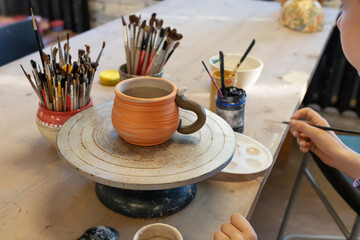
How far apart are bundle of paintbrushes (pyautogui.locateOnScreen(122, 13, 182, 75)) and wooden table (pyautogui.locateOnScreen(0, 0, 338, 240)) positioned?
0.55 ft

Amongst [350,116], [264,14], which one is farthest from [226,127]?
[350,116]

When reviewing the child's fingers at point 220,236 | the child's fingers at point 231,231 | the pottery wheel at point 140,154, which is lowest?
the child's fingers at point 220,236

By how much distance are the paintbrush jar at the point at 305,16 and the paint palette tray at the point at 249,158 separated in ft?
3.51

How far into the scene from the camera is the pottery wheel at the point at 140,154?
2.10 ft

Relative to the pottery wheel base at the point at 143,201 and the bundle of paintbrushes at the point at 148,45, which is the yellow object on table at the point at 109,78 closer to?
the bundle of paintbrushes at the point at 148,45

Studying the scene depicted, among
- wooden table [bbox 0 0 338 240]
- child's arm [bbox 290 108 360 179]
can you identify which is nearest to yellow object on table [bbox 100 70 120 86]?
wooden table [bbox 0 0 338 240]

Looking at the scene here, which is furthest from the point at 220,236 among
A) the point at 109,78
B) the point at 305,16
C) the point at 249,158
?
the point at 305,16

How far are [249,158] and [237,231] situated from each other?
0.95 ft

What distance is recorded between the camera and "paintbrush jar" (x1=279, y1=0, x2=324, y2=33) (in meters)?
1.79

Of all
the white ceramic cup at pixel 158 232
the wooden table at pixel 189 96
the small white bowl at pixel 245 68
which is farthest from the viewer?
the small white bowl at pixel 245 68

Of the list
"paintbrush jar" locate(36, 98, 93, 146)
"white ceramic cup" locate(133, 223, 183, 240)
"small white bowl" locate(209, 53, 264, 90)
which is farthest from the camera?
"small white bowl" locate(209, 53, 264, 90)

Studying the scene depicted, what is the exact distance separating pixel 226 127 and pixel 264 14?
1.44m

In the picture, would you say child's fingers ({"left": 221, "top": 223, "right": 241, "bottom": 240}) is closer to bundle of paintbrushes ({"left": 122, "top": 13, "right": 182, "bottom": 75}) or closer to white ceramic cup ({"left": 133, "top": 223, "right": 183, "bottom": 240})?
white ceramic cup ({"left": 133, "top": 223, "right": 183, "bottom": 240})

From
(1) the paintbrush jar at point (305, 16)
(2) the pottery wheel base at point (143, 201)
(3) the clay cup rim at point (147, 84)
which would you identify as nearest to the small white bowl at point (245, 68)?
(3) the clay cup rim at point (147, 84)
